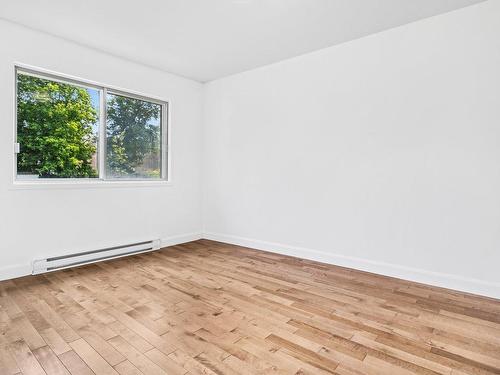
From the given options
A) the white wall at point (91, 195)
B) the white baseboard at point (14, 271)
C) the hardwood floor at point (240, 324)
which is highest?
the white wall at point (91, 195)

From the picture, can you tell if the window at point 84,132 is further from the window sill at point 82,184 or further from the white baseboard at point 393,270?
the white baseboard at point 393,270

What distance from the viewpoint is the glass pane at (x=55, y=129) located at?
10.5 ft

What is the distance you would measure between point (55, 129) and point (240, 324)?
3.05 meters

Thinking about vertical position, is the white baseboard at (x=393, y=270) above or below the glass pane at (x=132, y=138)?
below

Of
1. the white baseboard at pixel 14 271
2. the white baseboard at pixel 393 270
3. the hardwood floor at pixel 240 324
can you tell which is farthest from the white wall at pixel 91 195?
the white baseboard at pixel 393 270

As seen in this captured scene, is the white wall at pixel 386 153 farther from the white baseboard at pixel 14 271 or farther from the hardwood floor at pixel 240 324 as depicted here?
the white baseboard at pixel 14 271

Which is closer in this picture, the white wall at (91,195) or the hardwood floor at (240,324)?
the hardwood floor at (240,324)

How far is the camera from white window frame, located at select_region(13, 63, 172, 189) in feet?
10.4

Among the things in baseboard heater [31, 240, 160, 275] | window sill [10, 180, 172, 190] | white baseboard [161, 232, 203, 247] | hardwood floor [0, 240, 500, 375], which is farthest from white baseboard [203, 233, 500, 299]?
window sill [10, 180, 172, 190]

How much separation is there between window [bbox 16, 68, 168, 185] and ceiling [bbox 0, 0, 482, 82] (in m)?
0.58

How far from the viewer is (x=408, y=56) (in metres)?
3.06

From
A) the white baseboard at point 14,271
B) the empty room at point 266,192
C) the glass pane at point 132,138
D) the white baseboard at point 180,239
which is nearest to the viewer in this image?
the empty room at point 266,192

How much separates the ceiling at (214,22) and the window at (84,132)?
580 millimetres

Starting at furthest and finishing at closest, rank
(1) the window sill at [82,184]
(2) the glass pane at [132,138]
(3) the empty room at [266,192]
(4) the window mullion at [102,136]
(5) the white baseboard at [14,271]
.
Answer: (2) the glass pane at [132,138]
(4) the window mullion at [102,136]
(1) the window sill at [82,184]
(5) the white baseboard at [14,271]
(3) the empty room at [266,192]
